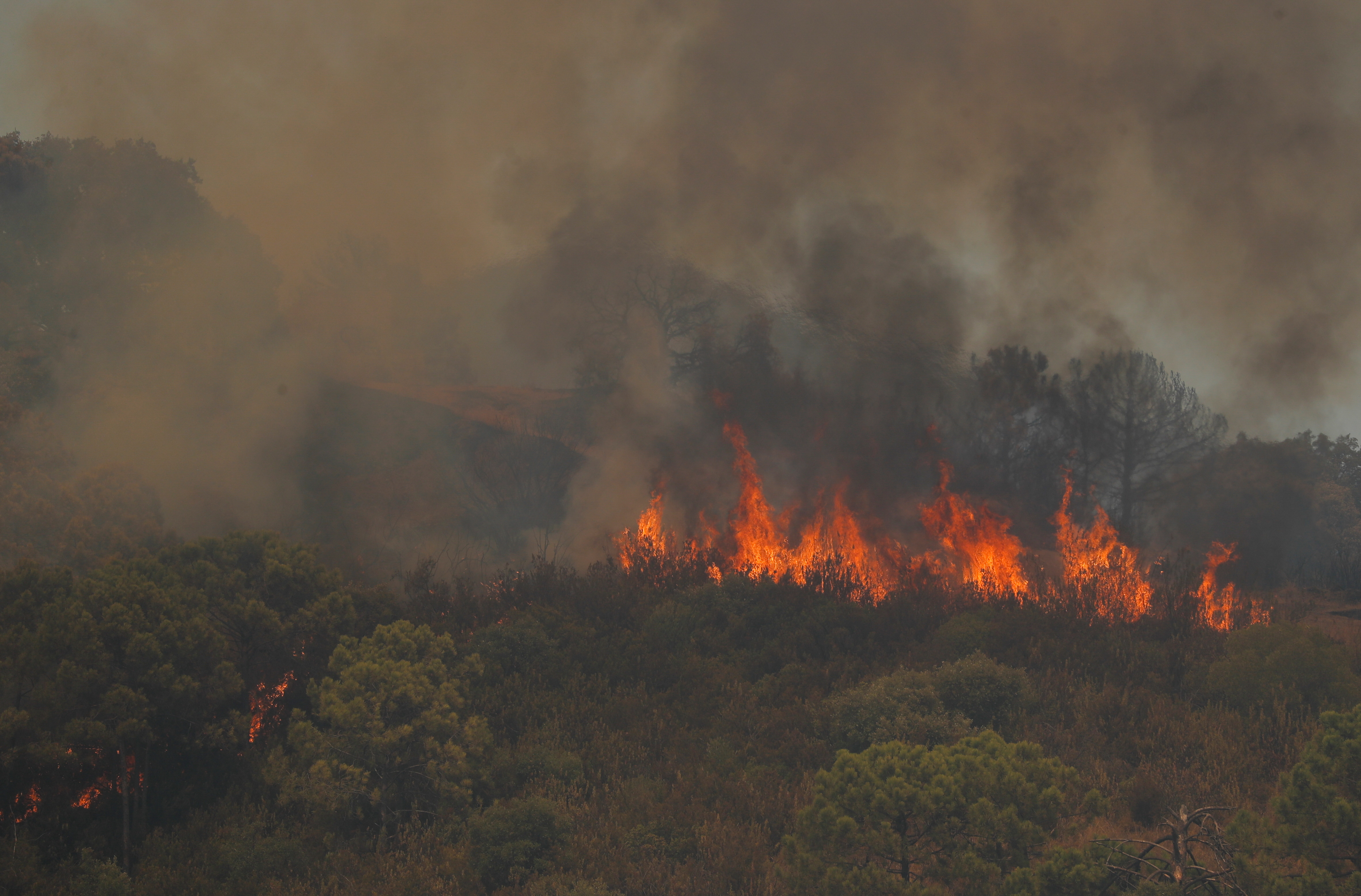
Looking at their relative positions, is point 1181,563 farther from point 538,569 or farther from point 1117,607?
point 538,569

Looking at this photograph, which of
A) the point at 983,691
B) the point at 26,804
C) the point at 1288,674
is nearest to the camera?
the point at 26,804

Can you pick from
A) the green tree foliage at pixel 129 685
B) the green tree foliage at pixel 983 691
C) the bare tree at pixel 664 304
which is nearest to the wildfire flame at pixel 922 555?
the green tree foliage at pixel 983 691

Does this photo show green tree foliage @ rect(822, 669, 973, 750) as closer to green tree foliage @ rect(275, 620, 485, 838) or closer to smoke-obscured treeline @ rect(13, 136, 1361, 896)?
smoke-obscured treeline @ rect(13, 136, 1361, 896)

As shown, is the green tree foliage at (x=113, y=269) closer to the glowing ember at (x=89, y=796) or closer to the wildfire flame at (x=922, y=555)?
the wildfire flame at (x=922, y=555)

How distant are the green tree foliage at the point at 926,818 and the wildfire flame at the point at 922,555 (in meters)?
14.6

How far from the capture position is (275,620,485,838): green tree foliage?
1702cm

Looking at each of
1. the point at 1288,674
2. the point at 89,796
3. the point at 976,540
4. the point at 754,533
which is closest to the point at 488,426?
the point at 754,533

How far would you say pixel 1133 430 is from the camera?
42875 mm

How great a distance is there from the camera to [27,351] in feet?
118

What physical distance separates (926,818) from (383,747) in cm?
963

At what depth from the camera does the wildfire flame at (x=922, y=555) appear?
27234 millimetres

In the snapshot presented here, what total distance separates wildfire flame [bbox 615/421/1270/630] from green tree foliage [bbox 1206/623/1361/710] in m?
5.71

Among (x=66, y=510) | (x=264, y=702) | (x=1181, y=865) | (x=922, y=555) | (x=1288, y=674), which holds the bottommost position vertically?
(x=1181, y=865)

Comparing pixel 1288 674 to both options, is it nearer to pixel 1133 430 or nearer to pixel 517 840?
pixel 517 840
